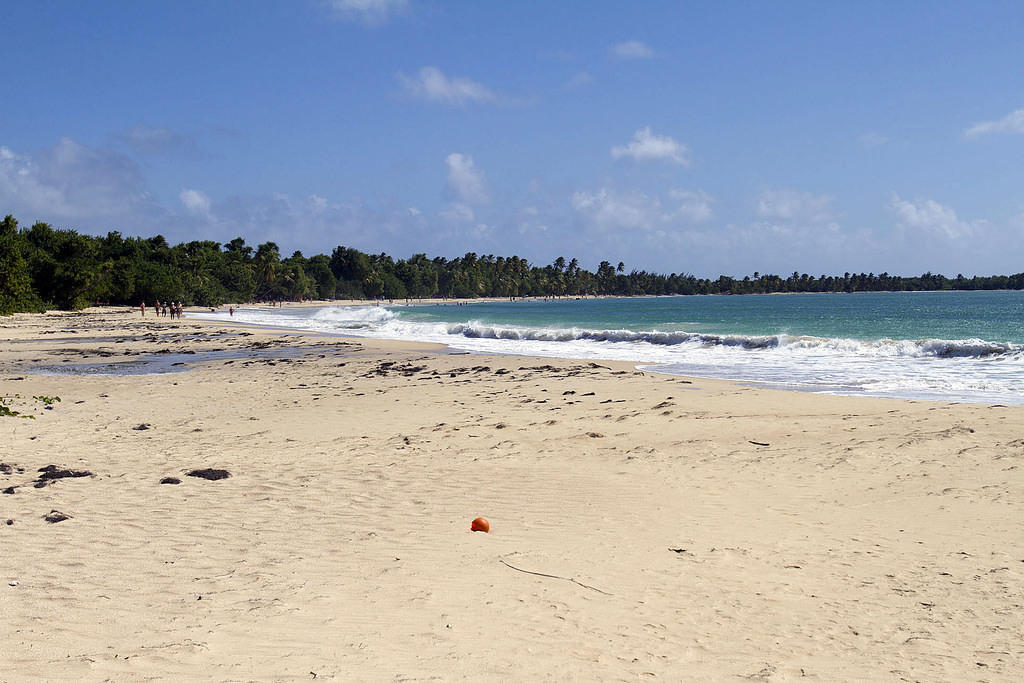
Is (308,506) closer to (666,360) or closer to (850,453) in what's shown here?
(850,453)

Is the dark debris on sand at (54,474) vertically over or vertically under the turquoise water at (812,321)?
under

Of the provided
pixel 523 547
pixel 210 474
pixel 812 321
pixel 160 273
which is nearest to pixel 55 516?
pixel 210 474

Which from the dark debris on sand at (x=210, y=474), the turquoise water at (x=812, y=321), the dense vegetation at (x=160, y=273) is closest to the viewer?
the dark debris on sand at (x=210, y=474)

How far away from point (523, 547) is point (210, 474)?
4.08 meters

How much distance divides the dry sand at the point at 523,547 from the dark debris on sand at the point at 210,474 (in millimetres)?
110

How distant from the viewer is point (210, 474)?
26.4ft

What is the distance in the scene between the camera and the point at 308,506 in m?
6.89

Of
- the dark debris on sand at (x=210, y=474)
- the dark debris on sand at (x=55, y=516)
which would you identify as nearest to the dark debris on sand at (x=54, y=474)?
the dark debris on sand at (x=210, y=474)

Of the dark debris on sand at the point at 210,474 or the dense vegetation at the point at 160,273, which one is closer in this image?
the dark debris on sand at the point at 210,474

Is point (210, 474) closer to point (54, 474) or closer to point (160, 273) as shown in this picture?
point (54, 474)

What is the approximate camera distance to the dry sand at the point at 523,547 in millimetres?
3996

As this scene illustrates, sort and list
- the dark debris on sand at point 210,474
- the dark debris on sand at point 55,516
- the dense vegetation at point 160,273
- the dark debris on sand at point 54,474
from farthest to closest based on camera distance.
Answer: the dense vegetation at point 160,273
the dark debris on sand at point 210,474
the dark debris on sand at point 54,474
the dark debris on sand at point 55,516

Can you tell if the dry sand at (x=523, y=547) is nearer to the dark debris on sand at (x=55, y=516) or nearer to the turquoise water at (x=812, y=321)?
→ the dark debris on sand at (x=55, y=516)

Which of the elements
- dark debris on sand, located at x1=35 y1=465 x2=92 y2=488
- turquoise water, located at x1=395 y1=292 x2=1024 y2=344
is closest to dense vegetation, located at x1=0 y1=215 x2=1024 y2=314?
turquoise water, located at x1=395 y1=292 x2=1024 y2=344
